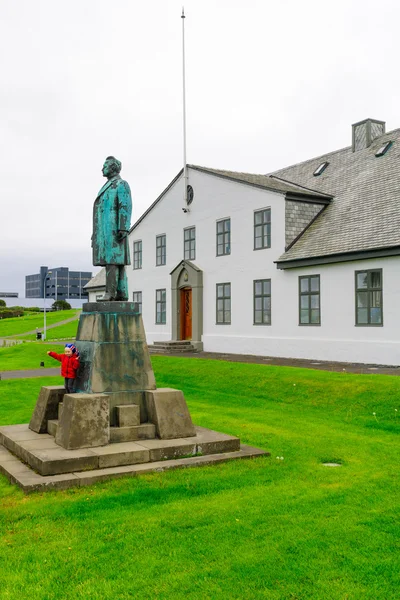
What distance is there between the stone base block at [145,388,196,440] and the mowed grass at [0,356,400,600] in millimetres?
1129

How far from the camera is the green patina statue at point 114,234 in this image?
973cm

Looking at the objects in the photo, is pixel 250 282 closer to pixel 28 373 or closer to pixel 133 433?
pixel 28 373

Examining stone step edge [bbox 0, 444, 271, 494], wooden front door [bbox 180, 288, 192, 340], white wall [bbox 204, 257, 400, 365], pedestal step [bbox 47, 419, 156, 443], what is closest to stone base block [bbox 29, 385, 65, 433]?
pedestal step [bbox 47, 419, 156, 443]

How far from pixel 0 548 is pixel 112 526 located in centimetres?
104

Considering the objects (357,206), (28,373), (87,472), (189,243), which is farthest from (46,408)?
(189,243)

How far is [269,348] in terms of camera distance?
23859mm

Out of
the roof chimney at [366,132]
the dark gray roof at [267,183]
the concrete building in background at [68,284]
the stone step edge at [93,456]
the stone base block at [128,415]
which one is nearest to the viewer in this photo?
the stone step edge at [93,456]

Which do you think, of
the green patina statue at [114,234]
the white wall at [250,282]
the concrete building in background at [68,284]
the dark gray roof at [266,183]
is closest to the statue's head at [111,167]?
the green patina statue at [114,234]

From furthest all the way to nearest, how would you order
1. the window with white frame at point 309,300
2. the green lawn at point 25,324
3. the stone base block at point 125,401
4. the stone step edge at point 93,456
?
the green lawn at point 25,324 < the window with white frame at point 309,300 < the stone base block at point 125,401 < the stone step edge at point 93,456

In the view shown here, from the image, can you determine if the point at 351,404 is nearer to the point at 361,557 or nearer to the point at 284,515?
the point at 284,515

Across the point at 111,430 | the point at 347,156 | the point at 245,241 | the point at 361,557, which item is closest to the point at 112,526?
the point at 361,557

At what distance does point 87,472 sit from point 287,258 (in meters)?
16.4

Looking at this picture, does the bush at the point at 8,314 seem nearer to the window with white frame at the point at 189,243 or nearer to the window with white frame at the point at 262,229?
the window with white frame at the point at 189,243

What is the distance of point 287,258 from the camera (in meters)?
22.8
